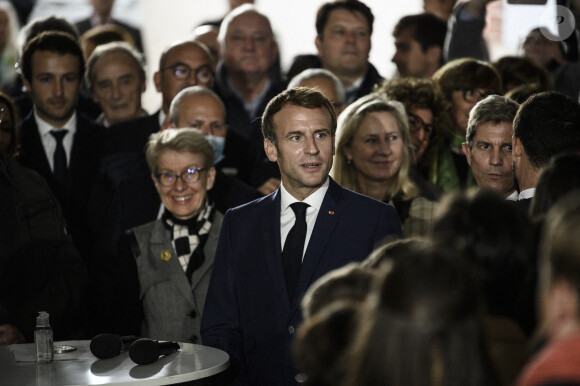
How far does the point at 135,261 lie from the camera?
444cm

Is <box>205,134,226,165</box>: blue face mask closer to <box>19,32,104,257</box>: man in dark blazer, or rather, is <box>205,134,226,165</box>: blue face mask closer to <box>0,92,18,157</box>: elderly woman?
<box>19,32,104,257</box>: man in dark blazer

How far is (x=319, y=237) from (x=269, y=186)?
66.8 inches

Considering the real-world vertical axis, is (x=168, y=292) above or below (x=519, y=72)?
below

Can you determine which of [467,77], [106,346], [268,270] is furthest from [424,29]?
[106,346]

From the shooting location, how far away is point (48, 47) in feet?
19.2

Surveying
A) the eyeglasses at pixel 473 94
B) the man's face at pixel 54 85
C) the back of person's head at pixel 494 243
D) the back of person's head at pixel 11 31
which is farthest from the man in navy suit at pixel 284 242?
the back of person's head at pixel 11 31

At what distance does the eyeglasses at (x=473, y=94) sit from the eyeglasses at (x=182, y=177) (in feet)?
5.72

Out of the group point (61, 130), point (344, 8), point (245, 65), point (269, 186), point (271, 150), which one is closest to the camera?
point (271, 150)

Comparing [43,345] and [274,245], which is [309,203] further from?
[43,345]

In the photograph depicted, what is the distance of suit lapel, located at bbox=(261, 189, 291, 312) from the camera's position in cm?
354

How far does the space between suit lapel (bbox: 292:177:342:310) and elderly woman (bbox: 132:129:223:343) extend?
0.98 metres

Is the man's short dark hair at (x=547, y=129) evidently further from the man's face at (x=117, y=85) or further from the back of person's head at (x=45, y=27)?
the back of person's head at (x=45, y=27)

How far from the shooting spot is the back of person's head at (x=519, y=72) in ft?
18.9

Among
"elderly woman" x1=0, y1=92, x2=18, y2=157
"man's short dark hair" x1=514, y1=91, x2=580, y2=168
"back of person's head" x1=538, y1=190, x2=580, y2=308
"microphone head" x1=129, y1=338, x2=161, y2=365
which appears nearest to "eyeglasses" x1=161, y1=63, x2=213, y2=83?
"elderly woman" x1=0, y1=92, x2=18, y2=157
